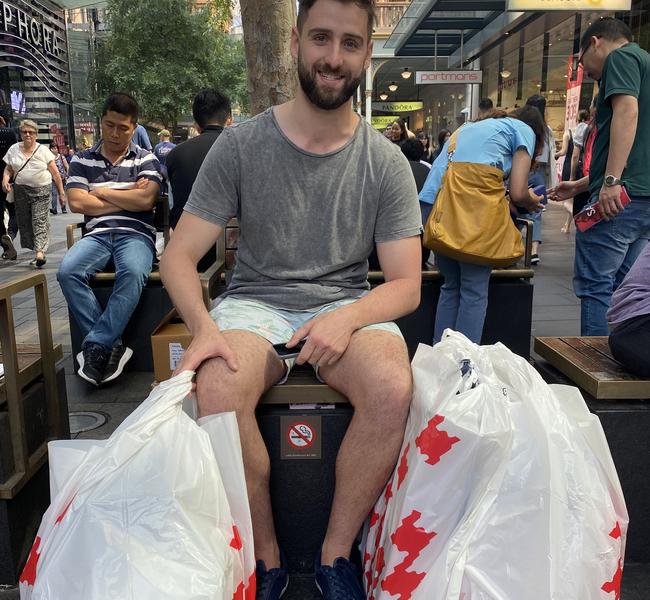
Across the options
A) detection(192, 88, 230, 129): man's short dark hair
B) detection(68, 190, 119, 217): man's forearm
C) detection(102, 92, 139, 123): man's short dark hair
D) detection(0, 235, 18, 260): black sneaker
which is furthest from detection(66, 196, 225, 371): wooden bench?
detection(0, 235, 18, 260): black sneaker

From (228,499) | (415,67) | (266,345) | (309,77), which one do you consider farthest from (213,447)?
(415,67)

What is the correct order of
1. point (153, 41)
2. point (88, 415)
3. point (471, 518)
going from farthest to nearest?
point (153, 41), point (88, 415), point (471, 518)

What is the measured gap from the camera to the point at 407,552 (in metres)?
1.63

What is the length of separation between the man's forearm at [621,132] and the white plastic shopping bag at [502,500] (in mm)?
1784

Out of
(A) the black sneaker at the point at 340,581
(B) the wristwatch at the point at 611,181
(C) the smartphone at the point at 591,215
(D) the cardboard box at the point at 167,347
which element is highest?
(B) the wristwatch at the point at 611,181

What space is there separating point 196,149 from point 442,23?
13.4 metres

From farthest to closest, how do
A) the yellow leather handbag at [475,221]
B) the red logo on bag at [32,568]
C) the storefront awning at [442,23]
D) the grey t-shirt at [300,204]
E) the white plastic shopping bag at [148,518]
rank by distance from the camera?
1. the storefront awning at [442,23]
2. the yellow leather handbag at [475,221]
3. the grey t-shirt at [300,204]
4. the red logo on bag at [32,568]
5. the white plastic shopping bag at [148,518]

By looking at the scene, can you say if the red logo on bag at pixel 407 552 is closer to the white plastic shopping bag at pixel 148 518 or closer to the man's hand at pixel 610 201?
the white plastic shopping bag at pixel 148 518

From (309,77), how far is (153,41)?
963 inches

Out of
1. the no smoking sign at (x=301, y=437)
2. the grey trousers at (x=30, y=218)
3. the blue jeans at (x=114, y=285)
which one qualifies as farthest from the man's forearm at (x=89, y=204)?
the grey trousers at (x=30, y=218)

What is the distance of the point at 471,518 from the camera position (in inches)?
61.3

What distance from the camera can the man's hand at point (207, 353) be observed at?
180cm

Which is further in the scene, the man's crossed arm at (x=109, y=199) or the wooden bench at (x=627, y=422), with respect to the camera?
the man's crossed arm at (x=109, y=199)

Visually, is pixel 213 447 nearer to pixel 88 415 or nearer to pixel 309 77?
pixel 309 77
